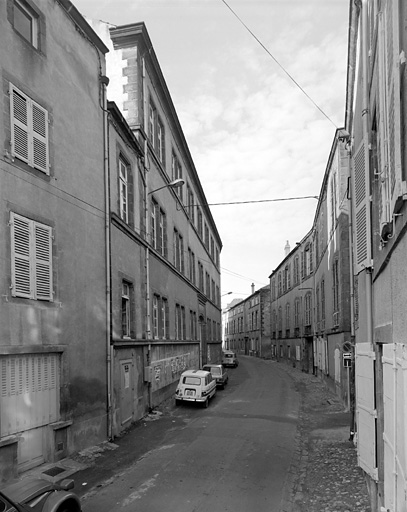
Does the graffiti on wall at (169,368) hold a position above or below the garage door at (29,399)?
below

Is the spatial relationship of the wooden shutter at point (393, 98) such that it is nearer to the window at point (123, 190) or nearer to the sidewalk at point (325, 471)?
the sidewalk at point (325, 471)

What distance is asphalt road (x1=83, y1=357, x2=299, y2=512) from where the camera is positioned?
877 centimetres

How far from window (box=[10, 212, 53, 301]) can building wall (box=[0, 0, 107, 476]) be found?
11 centimetres

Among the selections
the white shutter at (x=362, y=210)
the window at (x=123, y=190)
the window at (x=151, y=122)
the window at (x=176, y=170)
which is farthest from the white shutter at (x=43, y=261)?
the window at (x=176, y=170)

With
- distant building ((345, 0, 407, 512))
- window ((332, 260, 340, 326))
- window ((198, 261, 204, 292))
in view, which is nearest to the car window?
window ((332, 260, 340, 326))

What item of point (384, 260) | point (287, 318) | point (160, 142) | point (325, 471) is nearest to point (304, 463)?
point (325, 471)

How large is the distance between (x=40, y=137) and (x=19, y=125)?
784 millimetres

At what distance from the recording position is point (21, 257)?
1048 centimetres

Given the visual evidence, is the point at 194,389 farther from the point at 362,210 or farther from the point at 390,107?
the point at 390,107

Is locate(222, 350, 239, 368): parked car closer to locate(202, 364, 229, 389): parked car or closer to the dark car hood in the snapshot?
locate(202, 364, 229, 389): parked car

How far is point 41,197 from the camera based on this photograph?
37.0ft

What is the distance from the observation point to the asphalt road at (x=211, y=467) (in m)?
8.77

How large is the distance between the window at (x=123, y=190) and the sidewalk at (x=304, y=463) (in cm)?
730

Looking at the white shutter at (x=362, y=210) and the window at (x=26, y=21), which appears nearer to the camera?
the white shutter at (x=362, y=210)
